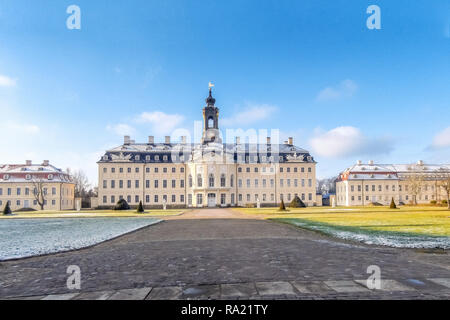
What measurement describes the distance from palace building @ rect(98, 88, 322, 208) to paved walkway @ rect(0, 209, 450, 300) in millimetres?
47154

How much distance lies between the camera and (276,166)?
199ft

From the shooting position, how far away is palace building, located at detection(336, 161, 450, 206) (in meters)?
65.9

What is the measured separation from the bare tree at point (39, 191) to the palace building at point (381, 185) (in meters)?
60.3

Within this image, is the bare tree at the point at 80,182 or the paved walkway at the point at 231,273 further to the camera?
the bare tree at the point at 80,182

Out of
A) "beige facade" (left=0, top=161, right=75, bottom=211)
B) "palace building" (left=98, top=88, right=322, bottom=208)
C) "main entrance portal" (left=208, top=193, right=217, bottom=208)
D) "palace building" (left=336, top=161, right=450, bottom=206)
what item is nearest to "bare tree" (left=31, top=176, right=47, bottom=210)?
"beige facade" (left=0, top=161, right=75, bottom=211)

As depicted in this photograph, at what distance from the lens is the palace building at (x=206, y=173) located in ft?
186

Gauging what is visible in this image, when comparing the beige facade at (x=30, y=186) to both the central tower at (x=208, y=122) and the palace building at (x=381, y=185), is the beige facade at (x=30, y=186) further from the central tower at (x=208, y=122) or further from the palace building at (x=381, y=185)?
the palace building at (x=381, y=185)

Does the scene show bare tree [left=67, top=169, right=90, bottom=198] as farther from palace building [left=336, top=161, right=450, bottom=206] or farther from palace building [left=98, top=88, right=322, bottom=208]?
palace building [left=336, top=161, right=450, bottom=206]

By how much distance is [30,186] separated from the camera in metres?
56.9

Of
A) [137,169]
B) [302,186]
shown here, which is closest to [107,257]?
[137,169]

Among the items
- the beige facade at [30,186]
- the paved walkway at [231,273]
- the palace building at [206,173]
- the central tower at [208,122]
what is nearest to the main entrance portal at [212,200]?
the palace building at [206,173]
